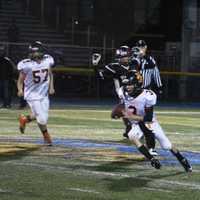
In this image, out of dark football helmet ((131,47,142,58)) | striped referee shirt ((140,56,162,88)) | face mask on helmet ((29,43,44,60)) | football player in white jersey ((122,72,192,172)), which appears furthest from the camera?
face mask on helmet ((29,43,44,60))

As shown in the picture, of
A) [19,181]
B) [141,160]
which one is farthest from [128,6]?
[19,181]

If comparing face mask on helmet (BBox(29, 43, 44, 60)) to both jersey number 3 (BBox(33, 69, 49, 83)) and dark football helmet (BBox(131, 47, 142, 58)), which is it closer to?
jersey number 3 (BBox(33, 69, 49, 83))

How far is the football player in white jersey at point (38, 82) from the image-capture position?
13.5m

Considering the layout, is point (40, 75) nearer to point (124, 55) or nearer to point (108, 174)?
point (124, 55)

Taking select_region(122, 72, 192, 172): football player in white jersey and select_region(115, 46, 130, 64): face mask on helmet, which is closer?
select_region(122, 72, 192, 172): football player in white jersey

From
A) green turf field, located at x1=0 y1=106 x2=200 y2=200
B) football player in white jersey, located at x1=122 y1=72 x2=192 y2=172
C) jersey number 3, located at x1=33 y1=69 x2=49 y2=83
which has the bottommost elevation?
green turf field, located at x1=0 y1=106 x2=200 y2=200

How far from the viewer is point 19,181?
973cm

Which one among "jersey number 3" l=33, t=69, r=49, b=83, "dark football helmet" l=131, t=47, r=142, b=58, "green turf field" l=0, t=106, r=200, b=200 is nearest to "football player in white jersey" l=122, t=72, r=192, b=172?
"green turf field" l=0, t=106, r=200, b=200

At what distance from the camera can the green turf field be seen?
902 centimetres

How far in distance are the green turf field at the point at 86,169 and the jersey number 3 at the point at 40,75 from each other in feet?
4.11

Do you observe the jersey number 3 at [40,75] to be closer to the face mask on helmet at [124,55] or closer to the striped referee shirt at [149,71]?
the face mask on helmet at [124,55]

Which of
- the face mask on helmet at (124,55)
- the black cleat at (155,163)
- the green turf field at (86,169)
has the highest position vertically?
the face mask on helmet at (124,55)

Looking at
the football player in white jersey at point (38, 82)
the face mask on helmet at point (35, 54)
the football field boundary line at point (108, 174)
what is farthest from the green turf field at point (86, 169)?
the face mask on helmet at point (35, 54)

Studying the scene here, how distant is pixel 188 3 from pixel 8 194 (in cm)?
2823
